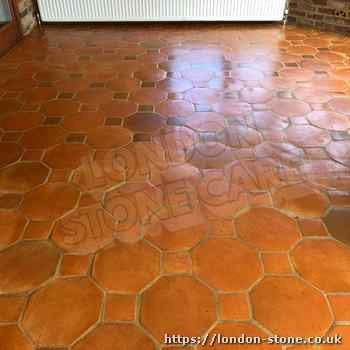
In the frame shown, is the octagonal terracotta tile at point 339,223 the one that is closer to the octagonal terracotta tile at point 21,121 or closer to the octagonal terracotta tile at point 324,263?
the octagonal terracotta tile at point 324,263

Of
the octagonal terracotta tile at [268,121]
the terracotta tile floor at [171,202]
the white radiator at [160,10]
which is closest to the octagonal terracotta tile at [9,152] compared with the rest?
the terracotta tile floor at [171,202]

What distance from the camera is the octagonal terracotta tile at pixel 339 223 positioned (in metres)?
1.56

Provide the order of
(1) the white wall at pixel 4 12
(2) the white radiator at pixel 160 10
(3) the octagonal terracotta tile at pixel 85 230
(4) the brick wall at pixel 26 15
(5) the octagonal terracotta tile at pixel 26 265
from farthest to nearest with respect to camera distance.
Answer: (2) the white radiator at pixel 160 10 → (4) the brick wall at pixel 26 15 → (1) the white wall at pixel 4 12 → (3) the octagonal terracotta tile at pixel 85 230 → (5) the octagonal terracotta tile at pixel 26 265

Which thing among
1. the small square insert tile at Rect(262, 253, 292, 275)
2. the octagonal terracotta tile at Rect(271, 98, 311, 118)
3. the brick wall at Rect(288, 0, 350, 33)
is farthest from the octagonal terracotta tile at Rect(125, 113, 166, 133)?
the brick wall at Rect(288, 0, 350, 33)

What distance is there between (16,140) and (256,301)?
1655 millimetres

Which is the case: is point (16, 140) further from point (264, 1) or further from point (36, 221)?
point (264, 1)

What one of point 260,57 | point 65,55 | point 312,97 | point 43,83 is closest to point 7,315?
point 43,83

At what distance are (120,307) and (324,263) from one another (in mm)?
808

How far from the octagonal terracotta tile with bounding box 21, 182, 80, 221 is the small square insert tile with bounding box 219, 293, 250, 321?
2.70 ft

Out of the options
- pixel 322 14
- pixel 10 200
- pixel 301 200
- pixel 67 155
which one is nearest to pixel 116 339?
pixel 10 200

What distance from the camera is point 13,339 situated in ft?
3.96

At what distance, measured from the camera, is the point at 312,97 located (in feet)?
8.70

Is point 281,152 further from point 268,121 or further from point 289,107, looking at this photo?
point 289,107

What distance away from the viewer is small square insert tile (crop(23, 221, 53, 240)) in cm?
157
